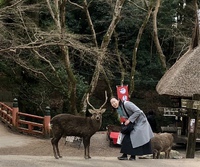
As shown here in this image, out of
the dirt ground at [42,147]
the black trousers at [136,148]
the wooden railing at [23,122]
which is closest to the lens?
the black trousers at [136,148]

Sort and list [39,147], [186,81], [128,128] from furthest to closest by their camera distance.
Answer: [39,147], [186,81], [128,128]

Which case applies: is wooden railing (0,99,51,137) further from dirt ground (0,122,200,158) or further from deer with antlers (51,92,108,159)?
deer with antlers (51,92,108,159)

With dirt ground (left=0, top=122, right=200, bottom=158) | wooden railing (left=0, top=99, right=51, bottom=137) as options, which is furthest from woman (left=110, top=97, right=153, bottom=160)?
wooden railing (left=0, top=99, right=51, bottom=137)

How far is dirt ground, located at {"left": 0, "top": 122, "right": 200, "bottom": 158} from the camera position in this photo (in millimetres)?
12753

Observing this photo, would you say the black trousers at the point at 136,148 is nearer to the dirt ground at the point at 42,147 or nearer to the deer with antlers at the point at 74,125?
the deer with antlers at the point at 74,125

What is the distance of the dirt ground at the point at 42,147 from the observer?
1275 centimetres

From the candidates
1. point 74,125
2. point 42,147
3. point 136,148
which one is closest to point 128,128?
point 136,148

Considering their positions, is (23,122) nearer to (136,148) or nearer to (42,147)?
(42,147)

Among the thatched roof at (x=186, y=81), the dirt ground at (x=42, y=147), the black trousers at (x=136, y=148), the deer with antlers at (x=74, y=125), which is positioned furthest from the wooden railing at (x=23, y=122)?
the black trousers at (x=136, y=148)

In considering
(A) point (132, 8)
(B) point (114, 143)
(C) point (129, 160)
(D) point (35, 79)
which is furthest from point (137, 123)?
(A) point (132, 8)

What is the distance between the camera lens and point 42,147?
45.0ft

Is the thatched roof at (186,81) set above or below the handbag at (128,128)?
above

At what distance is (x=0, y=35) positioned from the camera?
13.0 metres

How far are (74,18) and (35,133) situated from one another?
10.2 metres
